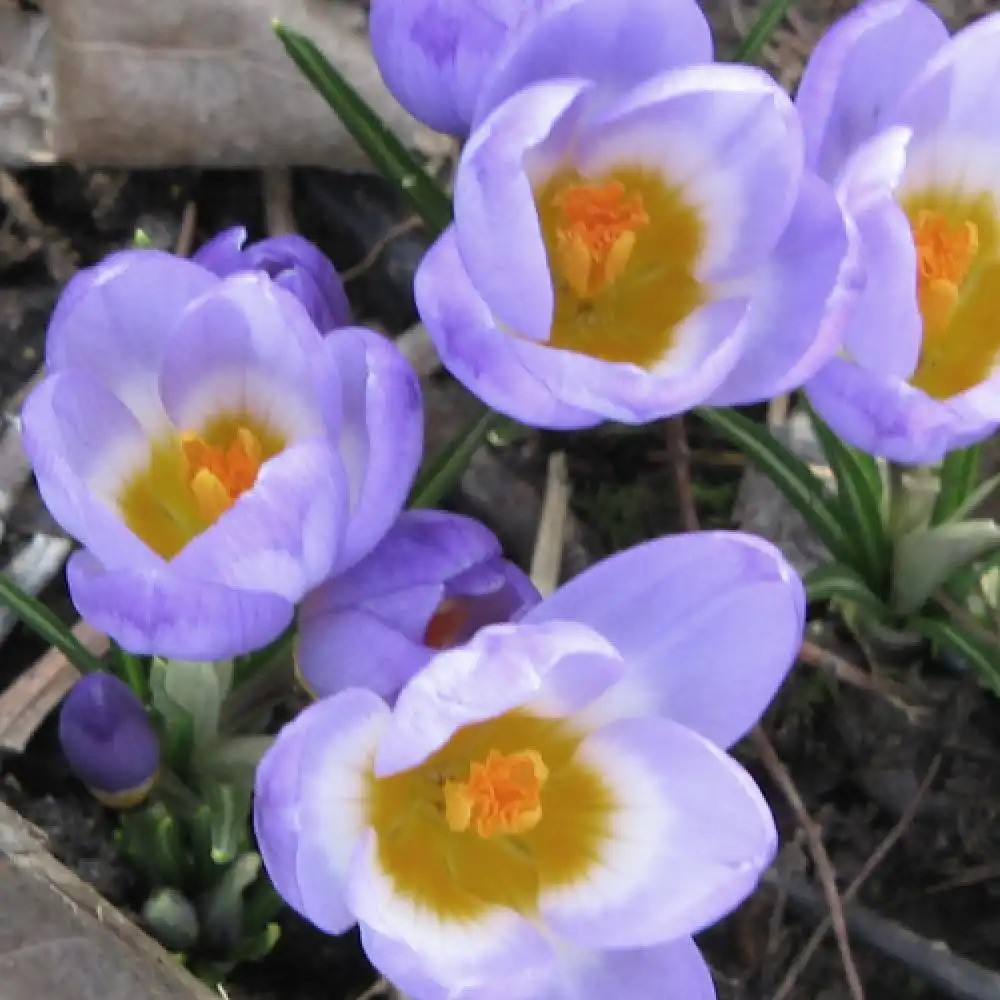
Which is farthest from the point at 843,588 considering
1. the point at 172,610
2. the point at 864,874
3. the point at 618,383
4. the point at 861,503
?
the point at 172,610

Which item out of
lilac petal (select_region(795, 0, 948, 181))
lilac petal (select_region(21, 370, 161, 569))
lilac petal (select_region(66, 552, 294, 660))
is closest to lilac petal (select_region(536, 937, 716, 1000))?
lilac petal (select_region(66, 552, 294, 660))

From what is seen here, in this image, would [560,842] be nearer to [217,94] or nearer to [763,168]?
[763,168]

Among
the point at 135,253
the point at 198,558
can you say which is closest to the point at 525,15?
the point at 135,253

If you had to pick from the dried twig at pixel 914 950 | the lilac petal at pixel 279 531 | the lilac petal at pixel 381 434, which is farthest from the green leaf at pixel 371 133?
the dried twig at pixel 914 950

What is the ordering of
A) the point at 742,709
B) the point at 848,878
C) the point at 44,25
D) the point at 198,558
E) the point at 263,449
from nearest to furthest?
1. the point at 198,558
2. the point at 742,709
3. the point at 263,449
4. the point at 848,878
5. the point at 44,25

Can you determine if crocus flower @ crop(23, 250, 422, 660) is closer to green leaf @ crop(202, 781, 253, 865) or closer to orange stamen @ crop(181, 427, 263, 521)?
orange stamen @ crop(181, 427, 263, 521)

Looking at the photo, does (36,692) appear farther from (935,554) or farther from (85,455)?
(935,554)

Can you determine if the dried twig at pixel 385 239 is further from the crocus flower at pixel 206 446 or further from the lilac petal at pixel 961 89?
the lilac petal at pixel 961 89
